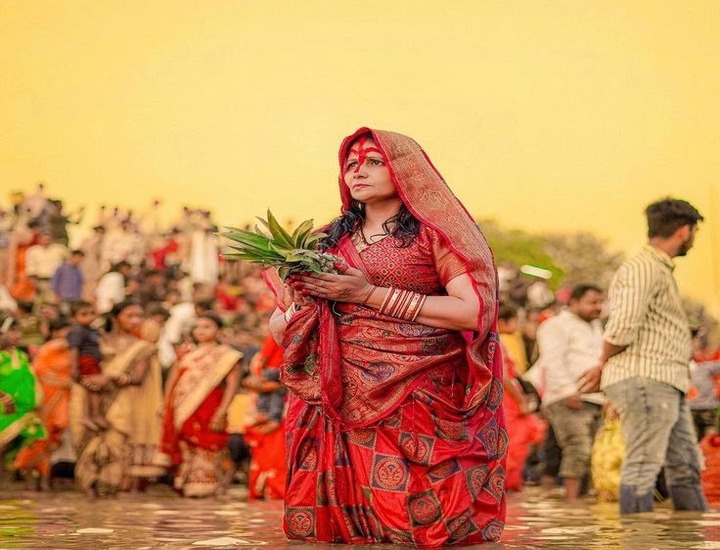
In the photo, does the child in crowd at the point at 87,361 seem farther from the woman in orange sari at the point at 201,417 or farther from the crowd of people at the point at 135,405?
the woman in orange sari at the point at 201,417

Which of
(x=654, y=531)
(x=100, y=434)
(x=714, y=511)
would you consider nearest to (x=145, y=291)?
(x=100, y=434)

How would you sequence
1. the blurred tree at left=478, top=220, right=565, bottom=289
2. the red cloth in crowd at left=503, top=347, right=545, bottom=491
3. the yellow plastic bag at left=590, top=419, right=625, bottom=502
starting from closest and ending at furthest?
1. the yellow plastic bag at left=590, top=419, right=625, bottom=502
2. the red cloth in crowd at left=503, top=347, right=545, bottom=491
3. the blurred tree at left=478, top=220, right=565, bottom=289

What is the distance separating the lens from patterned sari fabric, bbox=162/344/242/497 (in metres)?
11.9

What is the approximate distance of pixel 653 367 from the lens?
8.33m

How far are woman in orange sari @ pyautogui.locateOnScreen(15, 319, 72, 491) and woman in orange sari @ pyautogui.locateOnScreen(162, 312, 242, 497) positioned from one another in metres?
1.54

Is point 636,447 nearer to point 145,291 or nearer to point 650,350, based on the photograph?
point 650,350

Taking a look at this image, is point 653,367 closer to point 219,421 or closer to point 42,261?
point 219,421

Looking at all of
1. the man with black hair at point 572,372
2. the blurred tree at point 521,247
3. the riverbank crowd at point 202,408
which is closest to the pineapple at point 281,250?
the riverbank crowd at point 202,408

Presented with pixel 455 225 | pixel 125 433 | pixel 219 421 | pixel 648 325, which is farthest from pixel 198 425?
pixel 455 225

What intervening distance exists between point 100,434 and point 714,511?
572 cm

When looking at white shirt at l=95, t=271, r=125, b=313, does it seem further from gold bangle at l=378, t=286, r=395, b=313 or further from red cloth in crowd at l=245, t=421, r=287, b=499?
gold bangle at l=378, t=286, r=395, b=313

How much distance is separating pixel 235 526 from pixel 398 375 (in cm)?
230

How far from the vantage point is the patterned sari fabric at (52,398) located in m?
13.2

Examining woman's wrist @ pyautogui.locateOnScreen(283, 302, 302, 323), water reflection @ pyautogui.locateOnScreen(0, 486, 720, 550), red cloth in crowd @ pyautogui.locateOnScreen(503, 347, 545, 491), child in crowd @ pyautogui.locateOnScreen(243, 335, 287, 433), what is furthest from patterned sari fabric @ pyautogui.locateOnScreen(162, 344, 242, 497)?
woman's wrist @ pyautogui.locateOnScreen(283, 302, 302, 323)
